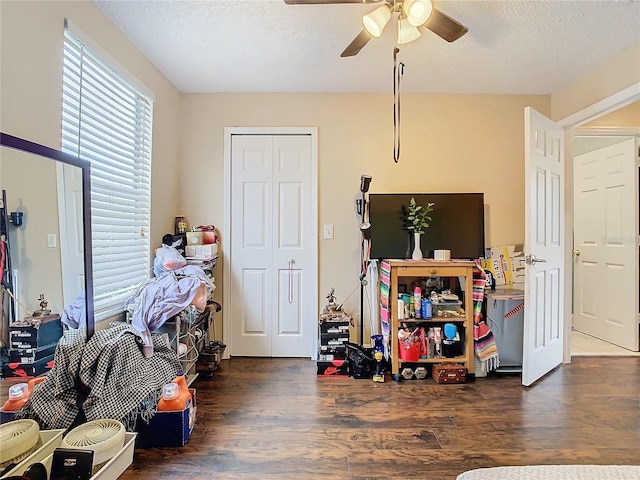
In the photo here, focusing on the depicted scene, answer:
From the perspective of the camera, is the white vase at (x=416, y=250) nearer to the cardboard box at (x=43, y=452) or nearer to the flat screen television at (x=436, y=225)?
the flat screen television at (x=436, y=225)

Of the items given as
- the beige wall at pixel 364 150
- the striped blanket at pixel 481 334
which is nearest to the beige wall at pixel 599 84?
the beige wall at pixel 364 150

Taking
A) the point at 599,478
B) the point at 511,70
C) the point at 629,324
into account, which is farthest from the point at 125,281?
the point at 629,324

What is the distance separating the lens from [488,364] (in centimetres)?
296

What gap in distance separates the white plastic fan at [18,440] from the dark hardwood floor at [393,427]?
48 cm

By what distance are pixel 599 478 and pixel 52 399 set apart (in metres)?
2.13

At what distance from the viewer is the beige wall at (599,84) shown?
2.58m

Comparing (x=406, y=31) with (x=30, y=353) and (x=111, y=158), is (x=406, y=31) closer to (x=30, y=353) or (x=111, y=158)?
(x=111, y=158)

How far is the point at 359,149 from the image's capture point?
341cm

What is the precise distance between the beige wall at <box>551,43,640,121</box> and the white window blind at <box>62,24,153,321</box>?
11.5ft

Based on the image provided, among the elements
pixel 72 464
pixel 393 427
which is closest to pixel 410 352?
pixel 393 427

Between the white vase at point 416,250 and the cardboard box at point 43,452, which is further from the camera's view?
the white vase at point 416,250

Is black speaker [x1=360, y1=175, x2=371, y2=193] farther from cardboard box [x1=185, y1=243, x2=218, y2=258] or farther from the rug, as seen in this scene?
the rug

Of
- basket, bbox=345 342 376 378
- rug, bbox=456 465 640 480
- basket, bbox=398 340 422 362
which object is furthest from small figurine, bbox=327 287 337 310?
rug, bbox=456 465 640 480

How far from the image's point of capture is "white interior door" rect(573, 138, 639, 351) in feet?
11.7
